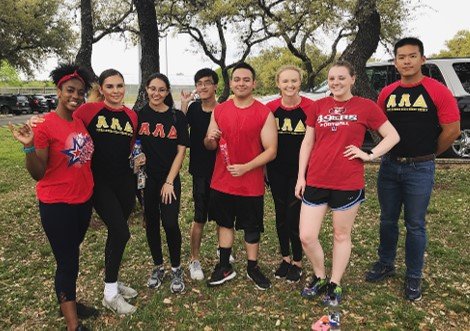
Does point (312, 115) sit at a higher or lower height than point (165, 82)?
lower

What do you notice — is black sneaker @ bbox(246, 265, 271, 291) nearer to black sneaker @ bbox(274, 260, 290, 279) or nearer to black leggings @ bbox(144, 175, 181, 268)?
black sneaker @ bbox(274, 260, 290, 279)

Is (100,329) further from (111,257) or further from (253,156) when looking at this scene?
(253,156)

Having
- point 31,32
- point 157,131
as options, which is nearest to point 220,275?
point 157,131

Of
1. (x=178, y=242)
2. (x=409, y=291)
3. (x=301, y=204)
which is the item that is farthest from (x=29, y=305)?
(x=409, y=291)

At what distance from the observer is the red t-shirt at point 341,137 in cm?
312

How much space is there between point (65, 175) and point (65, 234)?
1.40 feet

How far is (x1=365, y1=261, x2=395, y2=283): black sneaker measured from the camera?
3.90 meters

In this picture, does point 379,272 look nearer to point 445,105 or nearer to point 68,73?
point 445,105

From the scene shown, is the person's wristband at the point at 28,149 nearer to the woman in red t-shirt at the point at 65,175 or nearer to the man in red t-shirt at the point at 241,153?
the woman in red t-shirt at the point at 65,175

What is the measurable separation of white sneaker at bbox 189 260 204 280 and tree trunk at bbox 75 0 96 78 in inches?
144

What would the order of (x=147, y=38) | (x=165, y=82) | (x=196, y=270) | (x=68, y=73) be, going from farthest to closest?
(x=147, y=38) → (x=196, y=270) → (x=165, y=82) → (x=68, y=73)

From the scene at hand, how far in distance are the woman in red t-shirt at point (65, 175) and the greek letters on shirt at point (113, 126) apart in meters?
0.19

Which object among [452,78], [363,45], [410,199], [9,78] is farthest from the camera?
[9,78]

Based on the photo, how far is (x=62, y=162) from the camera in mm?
2824
